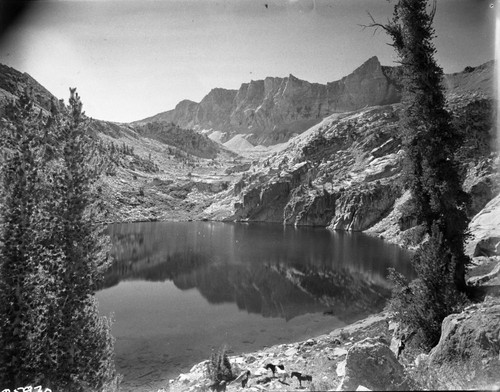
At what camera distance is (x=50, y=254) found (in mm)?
14617

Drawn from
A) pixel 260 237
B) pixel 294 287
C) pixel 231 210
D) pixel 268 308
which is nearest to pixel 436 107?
pixel 268 308

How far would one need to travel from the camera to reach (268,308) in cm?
4188

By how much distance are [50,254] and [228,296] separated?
3515 centimetres

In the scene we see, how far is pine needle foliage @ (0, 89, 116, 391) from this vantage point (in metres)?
13.3

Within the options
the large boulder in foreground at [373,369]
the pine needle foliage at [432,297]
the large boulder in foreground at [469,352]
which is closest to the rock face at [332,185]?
the pine needle foliage at [432,297]

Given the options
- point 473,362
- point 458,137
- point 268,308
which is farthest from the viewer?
point 268,308

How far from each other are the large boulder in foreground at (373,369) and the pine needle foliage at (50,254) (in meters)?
11.7

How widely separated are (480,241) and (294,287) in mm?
25118

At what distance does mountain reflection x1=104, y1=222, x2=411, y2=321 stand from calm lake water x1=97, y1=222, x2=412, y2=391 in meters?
0.15

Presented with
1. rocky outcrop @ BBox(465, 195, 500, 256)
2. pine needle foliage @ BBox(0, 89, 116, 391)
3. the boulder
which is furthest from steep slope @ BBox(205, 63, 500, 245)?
pine needle foliage @ BBox(0, 89, 116, 391)

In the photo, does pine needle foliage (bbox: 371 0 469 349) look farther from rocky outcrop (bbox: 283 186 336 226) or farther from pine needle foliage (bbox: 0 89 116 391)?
rocky outcrop (bbox: 283 186 336 226)

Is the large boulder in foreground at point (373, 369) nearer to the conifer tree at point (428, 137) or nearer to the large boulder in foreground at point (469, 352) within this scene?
the large boulder in foreground at point (469, 352)

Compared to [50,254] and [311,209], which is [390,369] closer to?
[50,254]

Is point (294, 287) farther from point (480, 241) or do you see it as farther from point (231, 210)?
point (231, 210)
